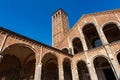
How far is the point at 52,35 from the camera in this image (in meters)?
34.1

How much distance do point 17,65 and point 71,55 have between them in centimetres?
792

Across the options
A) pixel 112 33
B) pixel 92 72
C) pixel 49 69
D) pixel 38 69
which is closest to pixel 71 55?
pixel 92 72

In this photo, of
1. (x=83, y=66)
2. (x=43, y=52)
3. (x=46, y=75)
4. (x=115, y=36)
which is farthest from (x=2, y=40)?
(x=115, y=36)

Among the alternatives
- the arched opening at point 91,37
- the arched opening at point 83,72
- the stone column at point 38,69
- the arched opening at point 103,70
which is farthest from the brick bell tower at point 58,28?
the stone column at point 38,69

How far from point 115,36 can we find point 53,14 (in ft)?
86.5

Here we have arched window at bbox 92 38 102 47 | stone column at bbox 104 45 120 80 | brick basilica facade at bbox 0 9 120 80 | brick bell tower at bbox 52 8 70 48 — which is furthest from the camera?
brick bell tower at bbox 52 8 70 48

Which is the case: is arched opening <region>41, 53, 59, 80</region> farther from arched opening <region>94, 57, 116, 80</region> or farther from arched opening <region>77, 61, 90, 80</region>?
arched opening <region>94, 57, 116, 80</region>

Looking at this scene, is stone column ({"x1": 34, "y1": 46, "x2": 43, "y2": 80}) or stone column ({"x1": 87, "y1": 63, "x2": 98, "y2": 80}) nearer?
stone column ({"x1": 34, "y1": 46, "x2": 43, "y2": 80})

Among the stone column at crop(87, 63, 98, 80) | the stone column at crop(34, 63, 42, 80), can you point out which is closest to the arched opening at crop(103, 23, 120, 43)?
the stone column at crop(87, 63, 98, 80)

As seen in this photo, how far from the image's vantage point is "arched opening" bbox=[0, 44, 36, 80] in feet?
45.7

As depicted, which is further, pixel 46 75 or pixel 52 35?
pixel 52 35

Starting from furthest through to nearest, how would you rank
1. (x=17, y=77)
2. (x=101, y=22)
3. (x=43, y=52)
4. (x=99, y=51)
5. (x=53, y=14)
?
(x=53, y=14), (x=101, y=22), (x=17, y=77), (x=99, y=51), (x=43, y=52)

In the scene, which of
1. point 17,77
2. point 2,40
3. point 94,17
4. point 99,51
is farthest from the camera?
point 94,17

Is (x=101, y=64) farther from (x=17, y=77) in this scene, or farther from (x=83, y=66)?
(x=17, y=77)
